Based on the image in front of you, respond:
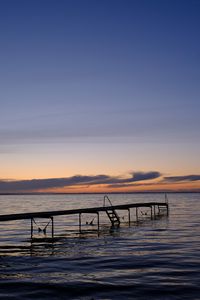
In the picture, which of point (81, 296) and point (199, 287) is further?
point (199, 287)

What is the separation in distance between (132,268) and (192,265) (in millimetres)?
3947

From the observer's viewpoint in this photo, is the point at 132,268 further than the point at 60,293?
Yes

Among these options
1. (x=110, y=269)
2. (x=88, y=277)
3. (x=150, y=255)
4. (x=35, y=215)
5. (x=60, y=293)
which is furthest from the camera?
(x=35, y=215)

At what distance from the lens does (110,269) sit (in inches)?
830

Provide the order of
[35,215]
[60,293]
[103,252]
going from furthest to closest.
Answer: [35,215] → [103,252] → [60,293]

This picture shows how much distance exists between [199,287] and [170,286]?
139cm

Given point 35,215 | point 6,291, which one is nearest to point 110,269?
point 6,291

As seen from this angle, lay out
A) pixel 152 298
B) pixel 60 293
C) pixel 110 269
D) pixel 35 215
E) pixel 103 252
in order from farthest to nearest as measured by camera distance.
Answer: pixel 35 215 → pixel 103 252 → pixel 110 269 → pixel 60 293 → pixel 152 298

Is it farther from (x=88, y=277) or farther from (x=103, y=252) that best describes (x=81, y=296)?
(x=103, y=252)

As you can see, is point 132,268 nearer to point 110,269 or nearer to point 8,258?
point 110,269

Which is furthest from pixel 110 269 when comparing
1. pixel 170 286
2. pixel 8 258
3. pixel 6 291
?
pixel 8 258

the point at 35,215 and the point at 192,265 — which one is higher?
the point at 35,215

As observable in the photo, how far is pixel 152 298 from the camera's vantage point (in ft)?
50.1

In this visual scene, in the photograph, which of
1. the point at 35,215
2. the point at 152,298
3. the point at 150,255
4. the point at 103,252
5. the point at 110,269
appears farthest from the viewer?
the point at 35,215
